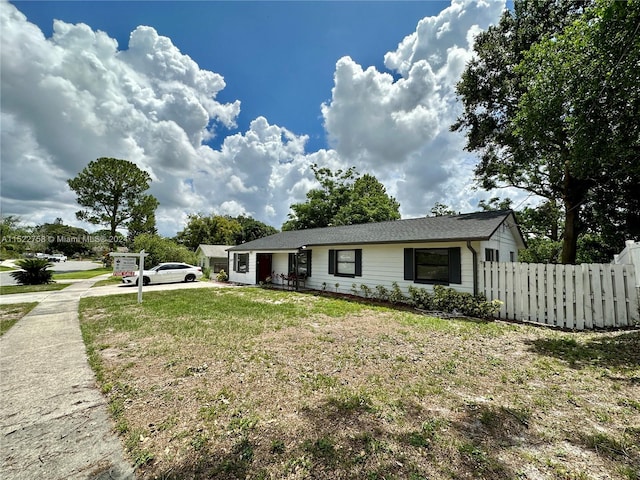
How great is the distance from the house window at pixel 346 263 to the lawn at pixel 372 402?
5674mm

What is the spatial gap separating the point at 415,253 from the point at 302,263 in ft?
22.0

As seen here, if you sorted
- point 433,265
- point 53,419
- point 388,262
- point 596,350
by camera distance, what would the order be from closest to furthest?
point 53,419
point 596,350
point 433,265
point 388,262

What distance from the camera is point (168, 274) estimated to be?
17578 mm

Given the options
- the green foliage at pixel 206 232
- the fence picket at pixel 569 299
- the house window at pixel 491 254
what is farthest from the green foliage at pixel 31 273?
the green foliage at pixel 206 232

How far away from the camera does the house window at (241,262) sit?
56.7 ft

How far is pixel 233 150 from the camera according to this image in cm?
1841

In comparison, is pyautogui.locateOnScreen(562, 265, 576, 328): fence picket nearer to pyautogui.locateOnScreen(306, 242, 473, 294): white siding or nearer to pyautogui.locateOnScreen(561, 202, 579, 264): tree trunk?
pyautogui.locateOnScreen(306, 242, 473, 294): white siding

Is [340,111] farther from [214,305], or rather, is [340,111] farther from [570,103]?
[214,305]

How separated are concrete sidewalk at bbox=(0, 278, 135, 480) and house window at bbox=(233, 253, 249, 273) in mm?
12104

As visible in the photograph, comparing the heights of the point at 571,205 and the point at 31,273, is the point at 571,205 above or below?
above

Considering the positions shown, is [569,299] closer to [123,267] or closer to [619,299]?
[619,299]

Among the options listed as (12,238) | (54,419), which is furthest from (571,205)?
(12,238)

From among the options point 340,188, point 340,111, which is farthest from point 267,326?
point 340,188

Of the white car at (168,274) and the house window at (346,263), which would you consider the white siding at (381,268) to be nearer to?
the house window at (346,263)
